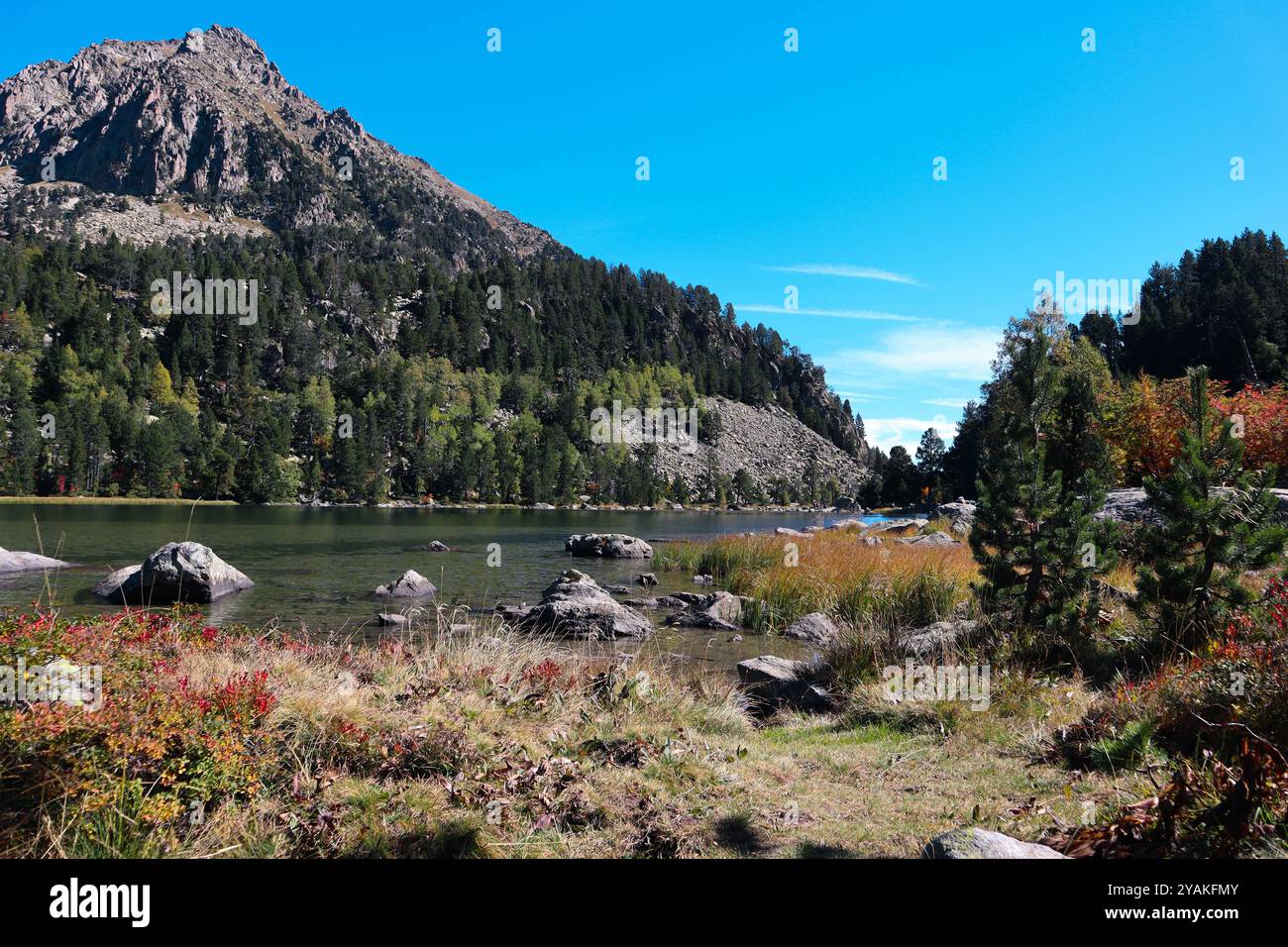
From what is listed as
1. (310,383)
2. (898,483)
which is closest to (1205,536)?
(898,483)

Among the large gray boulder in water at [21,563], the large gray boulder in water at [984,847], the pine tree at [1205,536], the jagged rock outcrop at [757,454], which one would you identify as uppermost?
the jagged rock outcrop at [757,454]

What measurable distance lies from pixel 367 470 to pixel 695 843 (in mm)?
104802

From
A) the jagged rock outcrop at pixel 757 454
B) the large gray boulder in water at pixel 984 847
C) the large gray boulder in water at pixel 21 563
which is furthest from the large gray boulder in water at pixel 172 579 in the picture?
the jagged rock outcrop at pixel 757 454

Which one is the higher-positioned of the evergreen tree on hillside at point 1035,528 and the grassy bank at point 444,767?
the evergreen tree on hillside at point 1035,528

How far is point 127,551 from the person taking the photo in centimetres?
2900

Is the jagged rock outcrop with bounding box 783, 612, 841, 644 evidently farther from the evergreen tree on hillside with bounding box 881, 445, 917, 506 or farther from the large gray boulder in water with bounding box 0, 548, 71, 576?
the evergreen tree on hillside with bounding box 881, 445, 917, 506

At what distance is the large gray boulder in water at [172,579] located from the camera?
18.5 meters

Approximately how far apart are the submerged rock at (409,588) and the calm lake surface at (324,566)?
0.48 m

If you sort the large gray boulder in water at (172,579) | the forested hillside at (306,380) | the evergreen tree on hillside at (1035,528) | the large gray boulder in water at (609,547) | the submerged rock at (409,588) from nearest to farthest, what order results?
the evergreen tree on hillside at (1035,528) → the large gray boulder in water at (172,579) → the submerged rock at (409,588) → the large gray boulder in water at (609,547) → the forested hillside at (306,380)

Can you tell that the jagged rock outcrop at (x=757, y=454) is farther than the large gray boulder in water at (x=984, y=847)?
Yes

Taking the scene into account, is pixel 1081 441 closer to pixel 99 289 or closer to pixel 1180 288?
pixel 1180 288

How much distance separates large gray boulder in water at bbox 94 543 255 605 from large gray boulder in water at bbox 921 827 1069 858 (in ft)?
67.5

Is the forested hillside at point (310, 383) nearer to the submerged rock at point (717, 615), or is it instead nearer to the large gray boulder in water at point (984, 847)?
the submerged rock at point (717, 615)

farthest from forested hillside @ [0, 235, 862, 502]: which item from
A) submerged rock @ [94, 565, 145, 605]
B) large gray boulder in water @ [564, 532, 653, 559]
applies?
submerged rock @ [94, 565, 145, 605]
